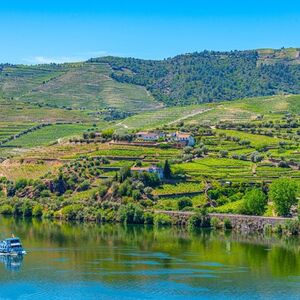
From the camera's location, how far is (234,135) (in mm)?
139875

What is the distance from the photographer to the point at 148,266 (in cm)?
7412

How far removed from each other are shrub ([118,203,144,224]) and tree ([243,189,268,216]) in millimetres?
13568

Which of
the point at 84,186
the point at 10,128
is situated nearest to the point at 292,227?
the point at 84,186

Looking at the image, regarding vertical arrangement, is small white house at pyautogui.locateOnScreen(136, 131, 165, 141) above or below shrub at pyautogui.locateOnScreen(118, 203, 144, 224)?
above

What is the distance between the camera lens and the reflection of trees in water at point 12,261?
246 ft

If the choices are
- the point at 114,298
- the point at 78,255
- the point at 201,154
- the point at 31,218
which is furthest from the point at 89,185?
the point at 114,298

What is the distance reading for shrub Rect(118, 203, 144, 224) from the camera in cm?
10388

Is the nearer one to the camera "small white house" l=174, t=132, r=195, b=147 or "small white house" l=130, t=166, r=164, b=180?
"small white house" l=130, t=166, r=164, b=180

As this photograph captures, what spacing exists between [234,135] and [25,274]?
244ft

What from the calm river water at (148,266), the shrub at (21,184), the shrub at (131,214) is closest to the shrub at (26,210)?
the shrub at (21,184)

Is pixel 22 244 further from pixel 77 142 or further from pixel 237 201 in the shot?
pixel 77 142

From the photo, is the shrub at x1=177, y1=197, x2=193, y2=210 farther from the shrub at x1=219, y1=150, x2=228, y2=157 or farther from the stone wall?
the shrub at x1=219, y1=150, x2=228, y2=157

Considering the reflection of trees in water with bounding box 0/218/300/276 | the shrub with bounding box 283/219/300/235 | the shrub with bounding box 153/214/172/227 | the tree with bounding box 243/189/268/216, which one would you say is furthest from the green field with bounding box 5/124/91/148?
the shrub with bounding box 283/219/300/235

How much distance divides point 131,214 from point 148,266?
30.5m
